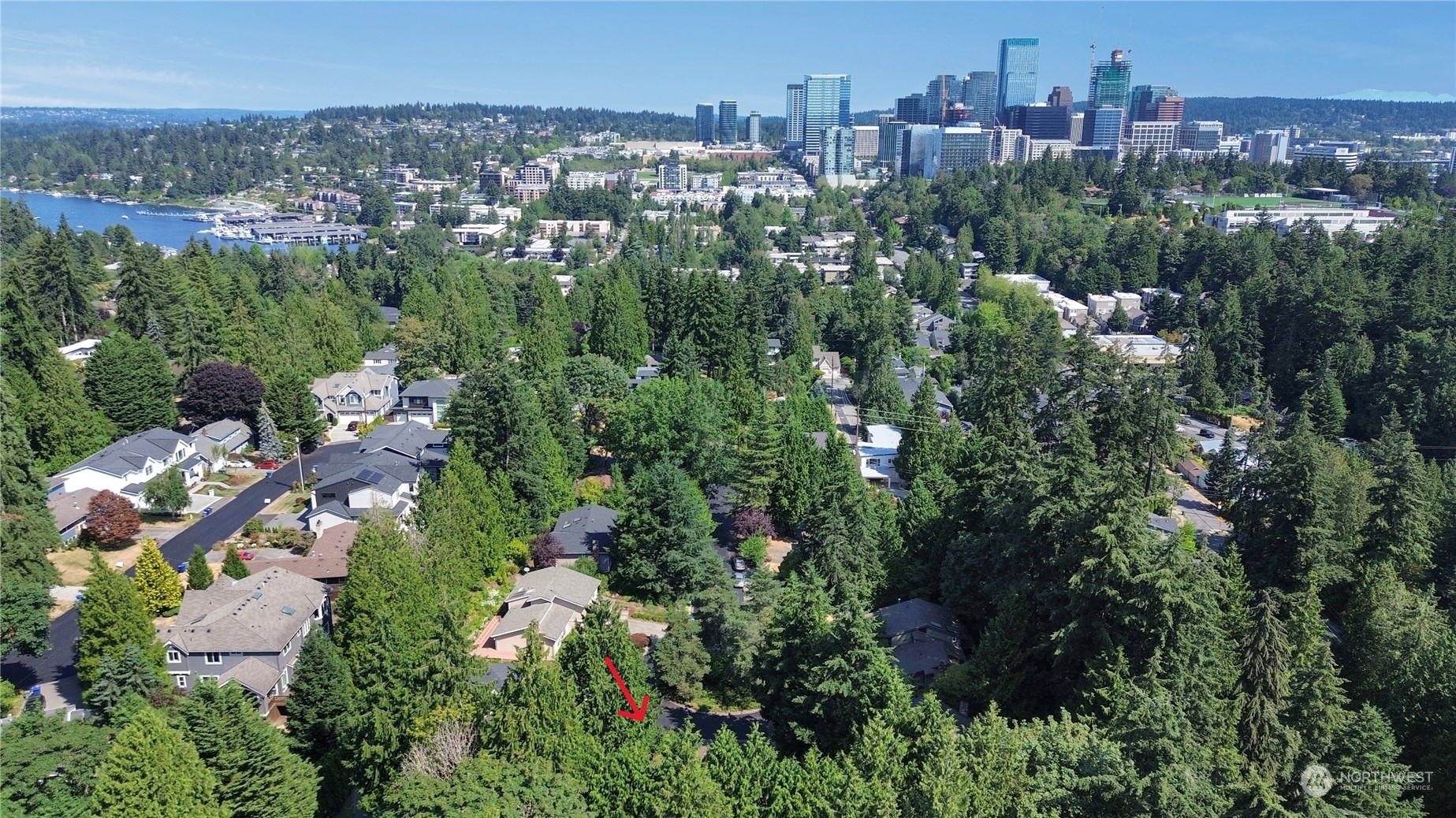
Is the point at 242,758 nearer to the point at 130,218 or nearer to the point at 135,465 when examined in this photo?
the point at 135,465

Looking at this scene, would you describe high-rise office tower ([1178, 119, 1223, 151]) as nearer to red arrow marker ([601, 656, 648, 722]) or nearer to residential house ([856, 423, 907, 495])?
residential house ([856, 423, 907, 495])

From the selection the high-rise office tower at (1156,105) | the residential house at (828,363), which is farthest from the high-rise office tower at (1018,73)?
the residential house at (828,363)

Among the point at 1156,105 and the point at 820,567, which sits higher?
the point at 1156,105

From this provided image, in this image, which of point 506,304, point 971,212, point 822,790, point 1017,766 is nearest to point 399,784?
point 822,790

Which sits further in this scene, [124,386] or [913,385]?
[913,385]

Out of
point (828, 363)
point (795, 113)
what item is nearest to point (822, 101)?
point (795, 113)

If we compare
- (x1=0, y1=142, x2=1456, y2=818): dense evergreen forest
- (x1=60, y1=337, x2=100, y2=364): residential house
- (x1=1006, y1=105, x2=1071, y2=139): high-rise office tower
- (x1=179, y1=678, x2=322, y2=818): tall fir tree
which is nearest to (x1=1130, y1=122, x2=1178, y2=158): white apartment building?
(x1=1006, y1=105, x2=1071, y2=139): high-rise office tower
